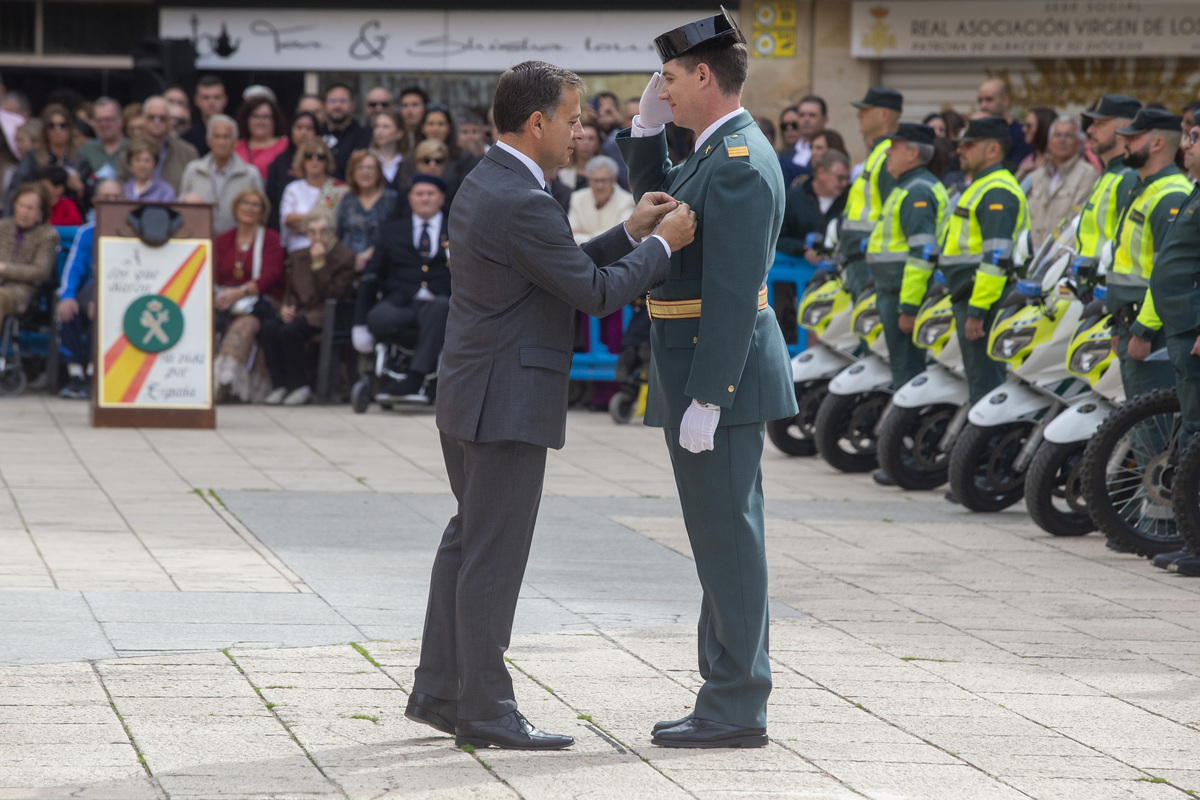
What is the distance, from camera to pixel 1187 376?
24.1ft

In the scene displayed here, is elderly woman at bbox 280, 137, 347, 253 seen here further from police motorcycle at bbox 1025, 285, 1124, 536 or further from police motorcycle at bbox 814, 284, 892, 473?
police motorcycle at bbox 1025, 285, 1124, 536

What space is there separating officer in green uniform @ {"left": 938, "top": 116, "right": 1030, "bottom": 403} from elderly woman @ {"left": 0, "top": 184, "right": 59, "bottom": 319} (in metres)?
7.43

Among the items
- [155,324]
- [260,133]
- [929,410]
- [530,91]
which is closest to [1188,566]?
[929,410]

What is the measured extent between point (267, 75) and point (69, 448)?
323 inches

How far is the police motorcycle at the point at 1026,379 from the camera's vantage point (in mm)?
8578

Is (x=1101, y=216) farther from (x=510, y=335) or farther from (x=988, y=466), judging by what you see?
(x=510, y=335)

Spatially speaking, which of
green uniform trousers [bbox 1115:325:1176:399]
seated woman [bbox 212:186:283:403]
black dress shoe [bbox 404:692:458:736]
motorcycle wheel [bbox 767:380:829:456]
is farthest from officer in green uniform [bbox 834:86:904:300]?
black dress shoe [bbox 404:692:458:736]

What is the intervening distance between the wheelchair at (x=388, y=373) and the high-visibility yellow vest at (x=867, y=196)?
12.4 feet

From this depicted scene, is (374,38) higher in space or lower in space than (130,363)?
higher

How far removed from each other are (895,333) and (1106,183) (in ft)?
6.72

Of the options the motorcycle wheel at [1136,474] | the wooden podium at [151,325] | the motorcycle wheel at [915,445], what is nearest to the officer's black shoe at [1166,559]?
the motorcycle wheel at [1136,474]

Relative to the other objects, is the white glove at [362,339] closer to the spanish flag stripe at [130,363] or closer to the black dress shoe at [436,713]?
the spanish flag stripe at [130,363]

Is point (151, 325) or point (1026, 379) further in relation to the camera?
point (151, 325)

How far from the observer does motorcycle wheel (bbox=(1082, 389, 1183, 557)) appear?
756 cm
